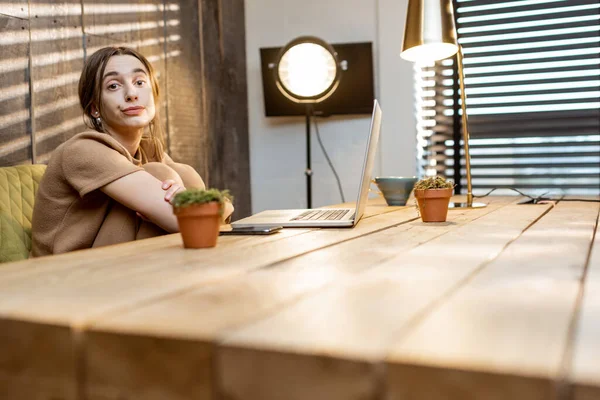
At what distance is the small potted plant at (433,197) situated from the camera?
1543 mm

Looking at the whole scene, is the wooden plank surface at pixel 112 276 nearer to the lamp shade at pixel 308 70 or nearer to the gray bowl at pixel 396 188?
the gray bowl at pixel 396 188

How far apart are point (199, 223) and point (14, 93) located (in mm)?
1711

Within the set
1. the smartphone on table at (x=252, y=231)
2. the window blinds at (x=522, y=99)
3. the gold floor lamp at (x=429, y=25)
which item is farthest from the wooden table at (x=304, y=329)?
the window blinds at (x=522, y=99)

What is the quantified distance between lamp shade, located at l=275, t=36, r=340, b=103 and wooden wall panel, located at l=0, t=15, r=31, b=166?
137 centimetres

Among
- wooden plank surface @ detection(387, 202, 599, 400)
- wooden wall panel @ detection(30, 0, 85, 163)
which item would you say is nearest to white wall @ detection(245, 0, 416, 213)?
wooden wall panel @ detection(30, 0, 85, 163)

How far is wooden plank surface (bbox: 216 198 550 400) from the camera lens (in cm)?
43

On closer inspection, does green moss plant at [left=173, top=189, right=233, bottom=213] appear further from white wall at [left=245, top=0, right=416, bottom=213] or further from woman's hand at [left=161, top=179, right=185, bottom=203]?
white wall at [left=245, top=0, right=416, bottom=213]

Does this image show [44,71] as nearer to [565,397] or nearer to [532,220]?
[532,220]

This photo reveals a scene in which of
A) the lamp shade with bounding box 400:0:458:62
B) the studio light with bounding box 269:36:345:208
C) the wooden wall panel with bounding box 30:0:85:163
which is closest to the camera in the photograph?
the lamp shade with bounding box 400:0:458:62

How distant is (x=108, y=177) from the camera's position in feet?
4.86

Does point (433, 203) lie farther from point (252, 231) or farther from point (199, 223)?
point (199, 223)

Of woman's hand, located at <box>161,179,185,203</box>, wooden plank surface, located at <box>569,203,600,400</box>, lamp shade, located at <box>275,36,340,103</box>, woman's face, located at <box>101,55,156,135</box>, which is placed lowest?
wooden plank surface, located at <box>569,203,600,400</box>

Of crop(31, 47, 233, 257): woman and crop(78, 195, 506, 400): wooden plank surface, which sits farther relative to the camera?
crop(31, 47, 233, 257): woman

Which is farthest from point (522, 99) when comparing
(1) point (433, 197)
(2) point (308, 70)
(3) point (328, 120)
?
(1) point (433, 197)
